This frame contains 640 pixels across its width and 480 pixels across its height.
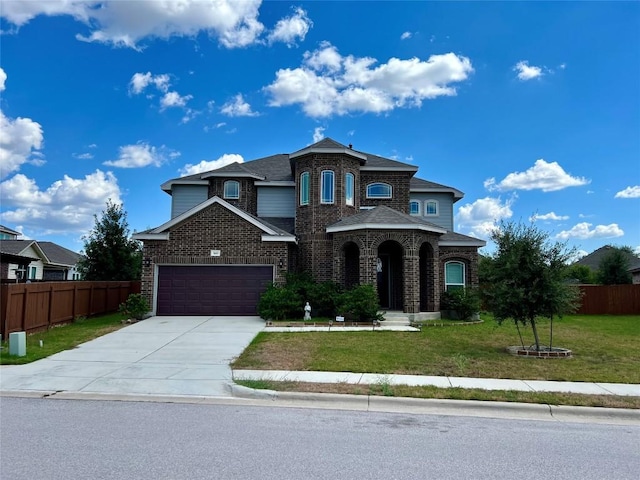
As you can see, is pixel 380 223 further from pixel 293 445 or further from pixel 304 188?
pixel 293 445

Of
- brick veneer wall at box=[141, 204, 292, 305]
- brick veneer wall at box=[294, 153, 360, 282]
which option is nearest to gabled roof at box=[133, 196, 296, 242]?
brick veneer wall at box=[141, 204, 292, 305]

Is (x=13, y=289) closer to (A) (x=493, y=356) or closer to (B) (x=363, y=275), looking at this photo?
(B) (x=363, y=275)

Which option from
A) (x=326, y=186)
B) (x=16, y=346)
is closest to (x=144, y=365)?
(x=16, y=346)

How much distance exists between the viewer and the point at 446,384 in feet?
26.6

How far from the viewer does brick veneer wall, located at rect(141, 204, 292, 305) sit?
1819 centimetres

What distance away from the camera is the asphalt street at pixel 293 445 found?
4.58 metres

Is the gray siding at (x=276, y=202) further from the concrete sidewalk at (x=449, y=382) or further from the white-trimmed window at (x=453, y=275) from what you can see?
the concrete sidewalk at (x=449, y=382)

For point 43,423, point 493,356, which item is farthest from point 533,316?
point 43,423

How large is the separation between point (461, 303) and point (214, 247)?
34.0 feet

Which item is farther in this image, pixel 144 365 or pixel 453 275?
pixel 453 275

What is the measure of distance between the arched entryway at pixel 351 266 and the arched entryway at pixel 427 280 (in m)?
2.80

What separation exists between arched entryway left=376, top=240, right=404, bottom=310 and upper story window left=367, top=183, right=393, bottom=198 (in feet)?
10.3

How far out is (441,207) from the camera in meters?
23.9

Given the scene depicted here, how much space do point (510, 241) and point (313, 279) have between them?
30.2ft
